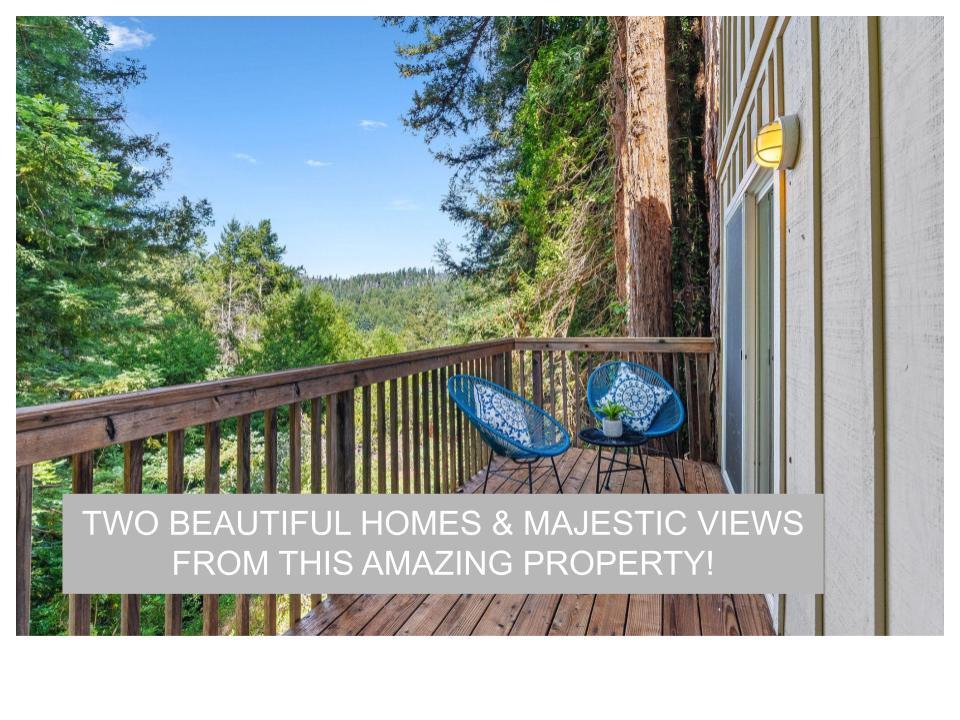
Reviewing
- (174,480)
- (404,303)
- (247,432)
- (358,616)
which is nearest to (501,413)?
(358,616)

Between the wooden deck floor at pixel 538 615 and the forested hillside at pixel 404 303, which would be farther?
the forested hillside at pixel 404 303

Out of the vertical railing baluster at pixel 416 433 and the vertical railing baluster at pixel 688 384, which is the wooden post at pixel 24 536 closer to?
A: the vertical railing baluster at pixel 416 433

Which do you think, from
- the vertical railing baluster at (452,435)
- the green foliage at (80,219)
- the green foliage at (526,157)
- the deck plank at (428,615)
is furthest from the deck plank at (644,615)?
the green foliage at (80,219)

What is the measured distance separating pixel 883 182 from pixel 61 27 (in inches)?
551

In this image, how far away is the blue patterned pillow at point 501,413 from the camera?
3.24 meters

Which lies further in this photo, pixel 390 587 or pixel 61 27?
pixel 61 27

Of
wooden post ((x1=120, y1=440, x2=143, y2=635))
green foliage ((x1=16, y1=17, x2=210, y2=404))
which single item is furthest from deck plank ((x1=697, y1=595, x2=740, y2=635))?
green foliage ((x1=16, y1=17, x2=210, y2=404))

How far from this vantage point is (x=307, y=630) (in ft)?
6.50

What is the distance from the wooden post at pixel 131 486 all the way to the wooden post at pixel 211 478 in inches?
7.9

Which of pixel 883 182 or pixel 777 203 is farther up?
pixel 777 203

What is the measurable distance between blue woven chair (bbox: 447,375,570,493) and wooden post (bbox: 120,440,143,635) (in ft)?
5.47

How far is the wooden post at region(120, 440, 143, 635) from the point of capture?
1425mm
